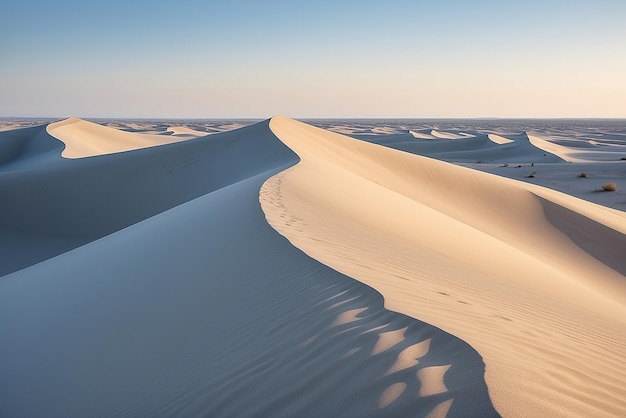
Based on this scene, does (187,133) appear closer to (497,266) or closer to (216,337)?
(497,266)

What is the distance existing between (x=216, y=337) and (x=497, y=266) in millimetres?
4619

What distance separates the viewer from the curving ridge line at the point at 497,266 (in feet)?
8.41

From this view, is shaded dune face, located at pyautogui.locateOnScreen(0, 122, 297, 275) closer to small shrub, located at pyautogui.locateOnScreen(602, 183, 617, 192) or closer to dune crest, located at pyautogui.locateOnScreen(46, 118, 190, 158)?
dune crest, located at pyautogui.locateOnScreen(46, 118, 190, 158)

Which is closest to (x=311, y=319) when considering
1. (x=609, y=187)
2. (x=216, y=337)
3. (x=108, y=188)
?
(x=216, y=337)

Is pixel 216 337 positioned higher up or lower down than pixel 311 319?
lower down

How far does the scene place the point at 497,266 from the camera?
6.94 metres

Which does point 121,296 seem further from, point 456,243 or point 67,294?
point 456,243

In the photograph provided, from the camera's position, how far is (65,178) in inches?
676

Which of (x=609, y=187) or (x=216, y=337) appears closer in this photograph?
(x=216, y=337)

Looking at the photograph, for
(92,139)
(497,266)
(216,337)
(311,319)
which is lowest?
(92,139)

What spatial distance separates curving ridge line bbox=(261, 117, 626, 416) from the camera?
8.41ft

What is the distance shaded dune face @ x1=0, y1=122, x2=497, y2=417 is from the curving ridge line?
0.81 ft

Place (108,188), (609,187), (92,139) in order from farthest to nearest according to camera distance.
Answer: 1. (92,139)
2. (609,187)
3. (108,188)

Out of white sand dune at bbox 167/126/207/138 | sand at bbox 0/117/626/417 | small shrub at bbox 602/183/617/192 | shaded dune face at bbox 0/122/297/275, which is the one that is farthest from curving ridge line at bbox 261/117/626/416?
white sand dune at bbox 167/126/207/138
